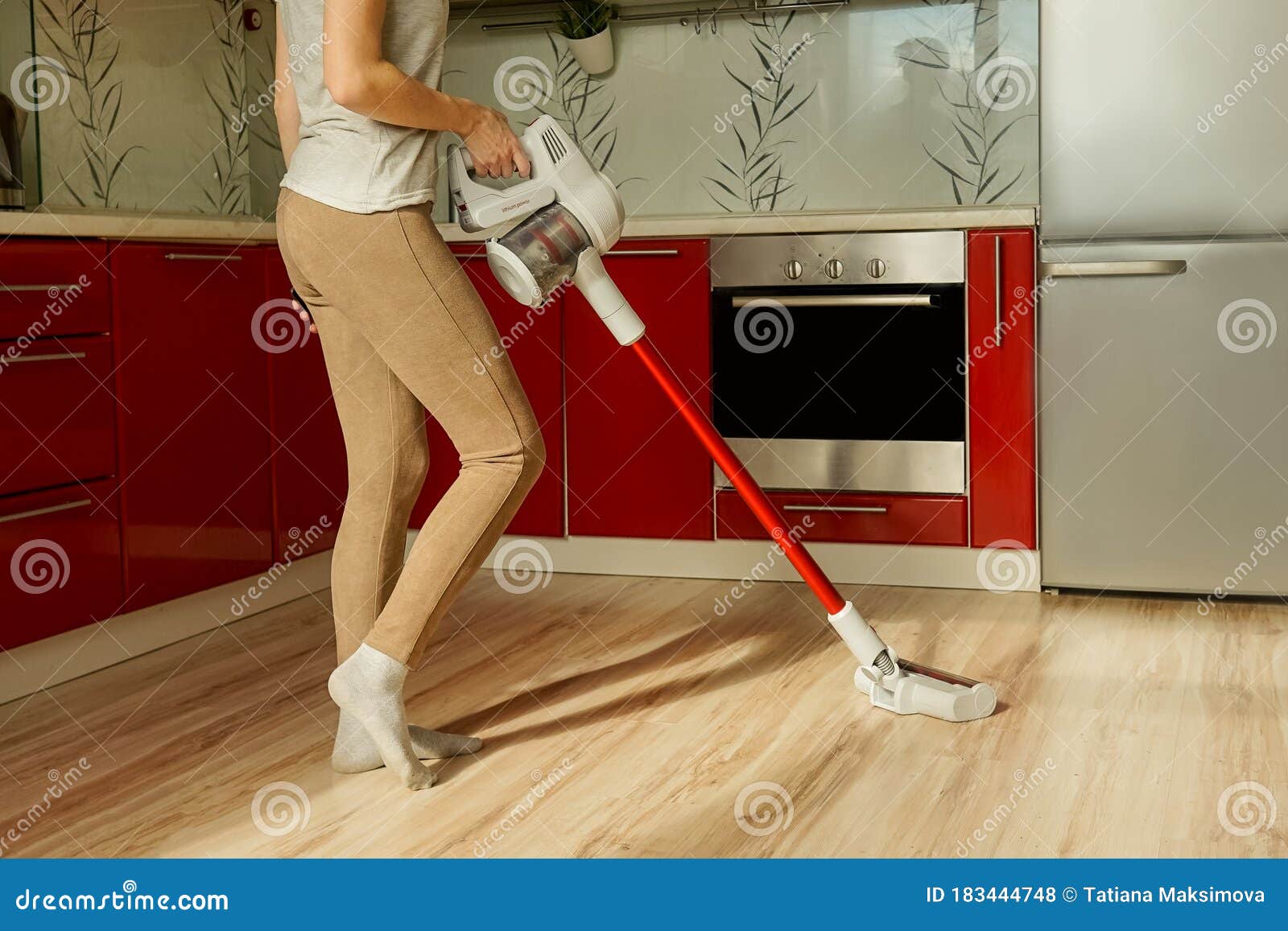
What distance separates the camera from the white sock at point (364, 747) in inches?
72.8

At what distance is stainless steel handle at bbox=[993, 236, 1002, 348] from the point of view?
9.23 ft

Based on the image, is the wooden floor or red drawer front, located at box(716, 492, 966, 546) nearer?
the wooden floor

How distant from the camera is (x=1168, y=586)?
278 cm

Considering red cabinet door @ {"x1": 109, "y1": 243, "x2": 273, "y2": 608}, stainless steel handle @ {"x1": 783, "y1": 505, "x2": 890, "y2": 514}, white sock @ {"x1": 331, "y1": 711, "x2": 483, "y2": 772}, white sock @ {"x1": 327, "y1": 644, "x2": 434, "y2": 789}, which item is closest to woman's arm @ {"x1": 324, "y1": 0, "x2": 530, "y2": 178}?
white sock @ {"x1": 327, "y1": 644, "x2": 434, "y2": 789}

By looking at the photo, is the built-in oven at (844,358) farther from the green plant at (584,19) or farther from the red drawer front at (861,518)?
the green plant at (584,19)

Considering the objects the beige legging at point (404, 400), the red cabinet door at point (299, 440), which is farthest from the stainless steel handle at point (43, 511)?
the beige legging at point (404, 400)

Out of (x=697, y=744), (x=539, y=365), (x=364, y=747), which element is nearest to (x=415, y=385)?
(x=364, y=747)

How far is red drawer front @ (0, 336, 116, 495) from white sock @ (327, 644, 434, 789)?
80cm

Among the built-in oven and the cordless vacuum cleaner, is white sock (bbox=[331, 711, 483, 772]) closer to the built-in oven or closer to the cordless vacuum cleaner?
the cordless vacuum cleaner

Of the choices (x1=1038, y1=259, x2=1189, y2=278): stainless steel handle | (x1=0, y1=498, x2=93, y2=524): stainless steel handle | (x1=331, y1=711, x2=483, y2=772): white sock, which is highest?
(x1=1038, y1=259, x2=1189, y2=278): stainless steel handle

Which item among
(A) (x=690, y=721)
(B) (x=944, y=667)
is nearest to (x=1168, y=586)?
(B) (x=944, y=667)

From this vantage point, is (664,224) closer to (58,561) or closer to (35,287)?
(35,287)

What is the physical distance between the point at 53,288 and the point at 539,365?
3.81 ft

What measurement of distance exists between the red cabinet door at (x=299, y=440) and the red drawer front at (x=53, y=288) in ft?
1.64
